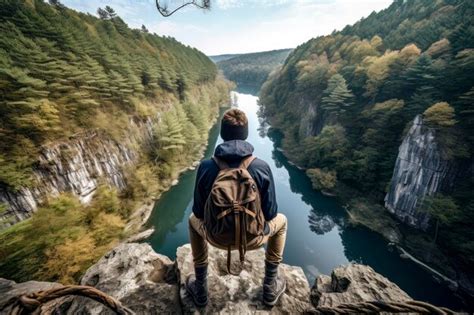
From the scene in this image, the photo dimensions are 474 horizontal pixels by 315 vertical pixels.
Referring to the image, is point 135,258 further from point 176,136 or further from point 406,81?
point 406,81

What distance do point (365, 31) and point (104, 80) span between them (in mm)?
53471

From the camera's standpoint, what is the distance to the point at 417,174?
62.5 ft

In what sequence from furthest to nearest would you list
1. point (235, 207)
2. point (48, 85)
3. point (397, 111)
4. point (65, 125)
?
1. point (397, 111)
2. point (48, 85)
3. point (65, 125)
4. point (235, 207)

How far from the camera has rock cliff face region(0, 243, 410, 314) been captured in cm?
275

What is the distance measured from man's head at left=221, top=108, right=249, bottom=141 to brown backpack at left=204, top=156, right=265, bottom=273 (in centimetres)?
48

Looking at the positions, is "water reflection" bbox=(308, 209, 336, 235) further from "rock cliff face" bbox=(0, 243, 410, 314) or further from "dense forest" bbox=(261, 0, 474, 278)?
"rock cliff face" bbox=(0, 243, 410, 314)

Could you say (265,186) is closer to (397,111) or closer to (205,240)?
(205,240)

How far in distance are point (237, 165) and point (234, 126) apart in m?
0.49

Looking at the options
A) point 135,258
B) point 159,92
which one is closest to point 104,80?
point 159,92

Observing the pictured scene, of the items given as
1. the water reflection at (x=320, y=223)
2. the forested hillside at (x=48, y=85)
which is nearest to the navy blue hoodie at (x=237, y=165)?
the forested hillside at (x=48, y=85)

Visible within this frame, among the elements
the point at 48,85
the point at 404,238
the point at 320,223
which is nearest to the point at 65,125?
the point at 48,85

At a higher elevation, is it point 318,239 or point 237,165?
point 237,165

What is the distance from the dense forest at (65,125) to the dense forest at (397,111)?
20604 mm

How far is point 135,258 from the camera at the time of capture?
12.4ft
